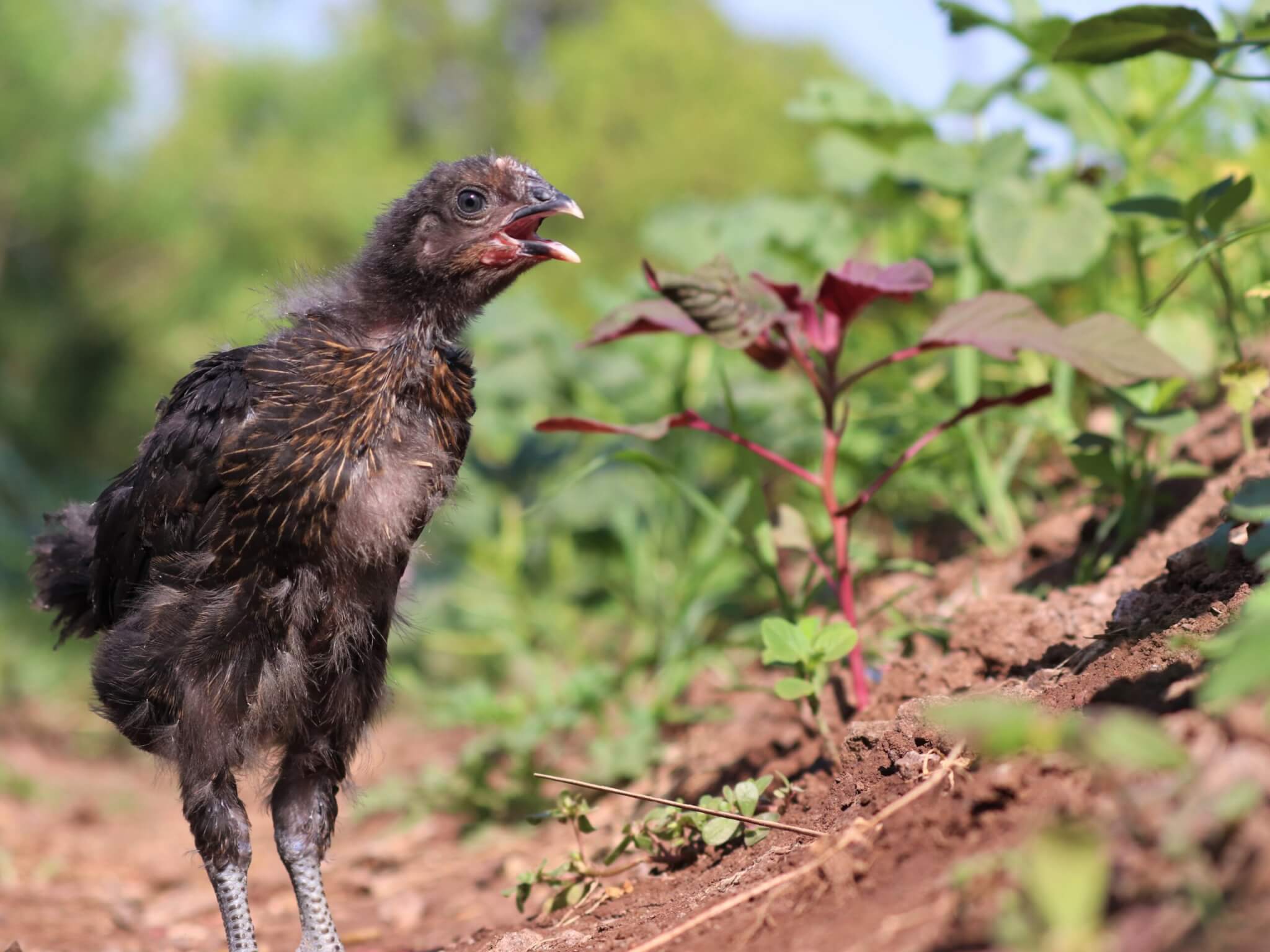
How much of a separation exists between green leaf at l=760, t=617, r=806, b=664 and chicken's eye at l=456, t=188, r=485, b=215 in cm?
132

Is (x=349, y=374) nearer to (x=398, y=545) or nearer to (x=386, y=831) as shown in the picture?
(x=398, y=545)

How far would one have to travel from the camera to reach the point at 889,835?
6.30 feet

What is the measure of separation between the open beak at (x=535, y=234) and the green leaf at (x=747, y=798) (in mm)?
1371

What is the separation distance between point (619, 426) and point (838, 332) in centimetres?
59

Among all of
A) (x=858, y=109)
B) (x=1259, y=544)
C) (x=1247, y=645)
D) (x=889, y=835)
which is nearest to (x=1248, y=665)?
(x=1247, y=645)

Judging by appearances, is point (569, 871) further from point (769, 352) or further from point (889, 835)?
point (769, 352)

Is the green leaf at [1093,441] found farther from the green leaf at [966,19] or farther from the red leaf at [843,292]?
the green leaf at [966,19]

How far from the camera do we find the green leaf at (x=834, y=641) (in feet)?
9.14

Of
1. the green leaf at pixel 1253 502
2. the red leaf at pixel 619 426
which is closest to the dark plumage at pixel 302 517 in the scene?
the red leaf at pixel 619 426

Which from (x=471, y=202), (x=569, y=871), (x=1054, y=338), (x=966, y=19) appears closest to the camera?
(x=1054, y=338)

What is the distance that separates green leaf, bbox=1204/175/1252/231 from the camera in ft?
9.45

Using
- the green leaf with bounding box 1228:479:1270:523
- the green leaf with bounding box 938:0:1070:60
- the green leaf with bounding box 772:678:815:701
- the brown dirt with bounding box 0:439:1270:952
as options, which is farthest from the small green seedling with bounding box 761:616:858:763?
the green leaf with bounding box 938:0:1070:60

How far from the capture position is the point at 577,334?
595 cm

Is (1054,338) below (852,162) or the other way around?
below
